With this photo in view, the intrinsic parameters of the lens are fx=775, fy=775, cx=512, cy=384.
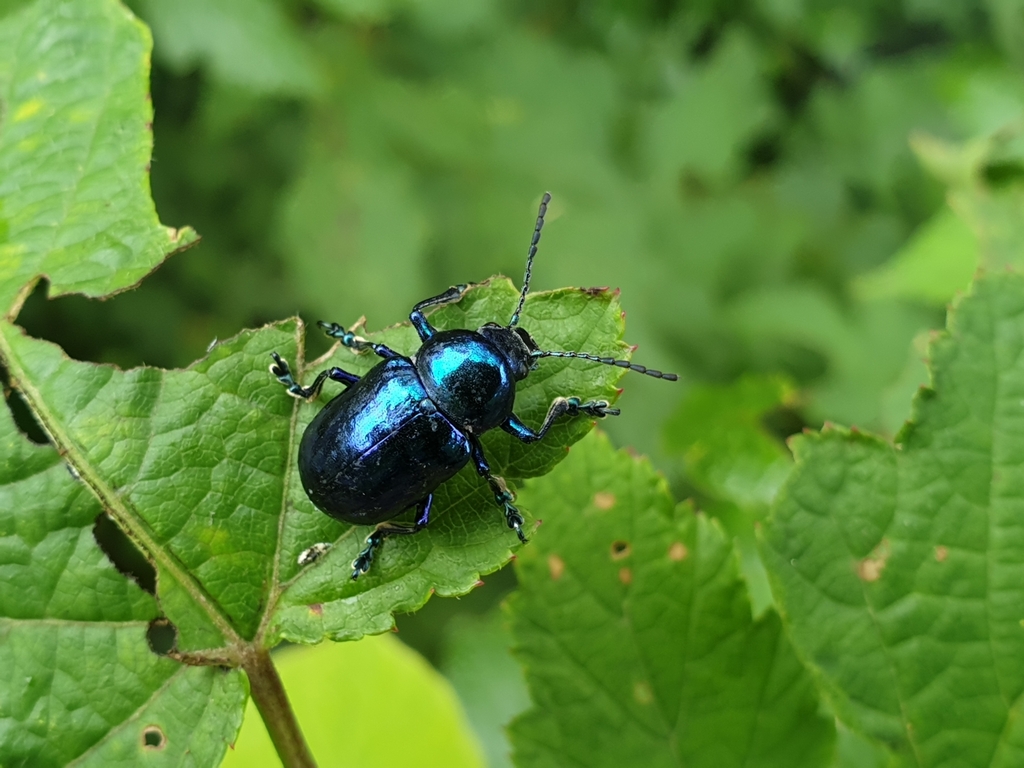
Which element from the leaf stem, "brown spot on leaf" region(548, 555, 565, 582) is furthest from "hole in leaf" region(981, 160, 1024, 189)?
the leaf stem

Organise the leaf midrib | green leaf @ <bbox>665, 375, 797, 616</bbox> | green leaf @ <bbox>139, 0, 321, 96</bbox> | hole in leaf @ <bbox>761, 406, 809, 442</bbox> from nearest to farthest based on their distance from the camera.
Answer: the leaf midrib, green leaf @ <bbox>665, 375, 797, 616</bbox>, green leaf @ <bbox>139, 0, 321, 96</bbox>, hole in leaf @ <bbox>761, 406, 809, 442</bbox>

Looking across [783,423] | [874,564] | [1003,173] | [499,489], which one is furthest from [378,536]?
[783,423]

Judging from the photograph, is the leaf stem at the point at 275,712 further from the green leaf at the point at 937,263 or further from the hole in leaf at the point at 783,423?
the hole in leaf at the point at 783,423

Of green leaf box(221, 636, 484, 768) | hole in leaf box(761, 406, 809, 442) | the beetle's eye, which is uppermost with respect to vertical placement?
the beetle's eye

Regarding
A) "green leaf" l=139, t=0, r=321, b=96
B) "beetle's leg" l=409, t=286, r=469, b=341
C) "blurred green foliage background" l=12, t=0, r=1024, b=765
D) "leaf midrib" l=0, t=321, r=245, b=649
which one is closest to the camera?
"leaf midrib" l=0, t=321, r=245, b=649

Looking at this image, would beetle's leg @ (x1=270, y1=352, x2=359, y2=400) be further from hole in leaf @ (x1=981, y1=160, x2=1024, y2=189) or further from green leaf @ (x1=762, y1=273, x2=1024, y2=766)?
hole in leaf @ (x1=981, y1=160, x2=1024, y2=189)

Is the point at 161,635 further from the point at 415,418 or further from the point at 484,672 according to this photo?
the point at 484,672

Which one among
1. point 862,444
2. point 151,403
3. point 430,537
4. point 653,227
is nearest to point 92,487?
point 151,403

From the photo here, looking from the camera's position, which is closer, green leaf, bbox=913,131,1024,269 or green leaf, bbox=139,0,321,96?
green leaf, bbox=913,131,1024,269
